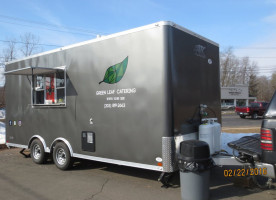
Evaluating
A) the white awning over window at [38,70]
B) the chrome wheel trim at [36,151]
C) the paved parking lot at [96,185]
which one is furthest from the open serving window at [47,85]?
the paved parking lot at [96,185]

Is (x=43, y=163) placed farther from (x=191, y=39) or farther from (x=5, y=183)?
(x=191, y=39)

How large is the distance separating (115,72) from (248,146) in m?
3.10

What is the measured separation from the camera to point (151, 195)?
15.5 feet

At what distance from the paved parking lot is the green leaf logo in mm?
2316

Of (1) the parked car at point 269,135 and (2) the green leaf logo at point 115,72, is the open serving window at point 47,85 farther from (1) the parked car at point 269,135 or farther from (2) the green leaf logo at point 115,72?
(1) the parked car at point 269,135

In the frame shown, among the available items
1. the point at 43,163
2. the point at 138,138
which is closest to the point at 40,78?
the point at 43,163

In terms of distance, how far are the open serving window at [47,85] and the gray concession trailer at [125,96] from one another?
3 cm

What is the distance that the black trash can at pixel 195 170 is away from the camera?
421cm

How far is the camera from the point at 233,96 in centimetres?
4941

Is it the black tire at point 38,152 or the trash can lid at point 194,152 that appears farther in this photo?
the black tire at point 38,152

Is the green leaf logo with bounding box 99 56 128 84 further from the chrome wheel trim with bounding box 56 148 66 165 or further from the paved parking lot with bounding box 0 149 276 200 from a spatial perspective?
the chrome wheel trim with bounding box 56 148 66 165

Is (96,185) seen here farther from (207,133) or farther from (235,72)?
(235,72)

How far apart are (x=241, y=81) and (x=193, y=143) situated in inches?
2872
